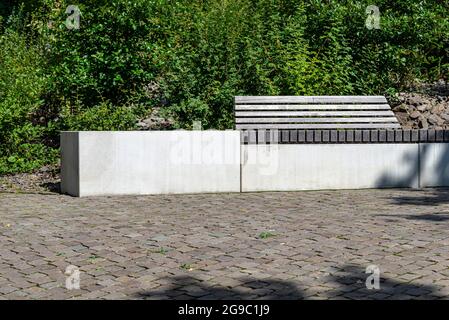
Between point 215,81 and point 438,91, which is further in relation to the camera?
point 438,91

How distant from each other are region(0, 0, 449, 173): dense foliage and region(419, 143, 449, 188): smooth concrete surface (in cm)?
249

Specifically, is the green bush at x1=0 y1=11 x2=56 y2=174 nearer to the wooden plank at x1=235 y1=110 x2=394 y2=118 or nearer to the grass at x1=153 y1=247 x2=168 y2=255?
the wooden plank at x1=235 y1=110 x2=394 y2=118

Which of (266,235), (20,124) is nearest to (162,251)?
(266,235)

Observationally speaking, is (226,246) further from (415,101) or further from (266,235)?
(415,101)

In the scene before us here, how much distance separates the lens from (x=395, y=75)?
1341 centimetres

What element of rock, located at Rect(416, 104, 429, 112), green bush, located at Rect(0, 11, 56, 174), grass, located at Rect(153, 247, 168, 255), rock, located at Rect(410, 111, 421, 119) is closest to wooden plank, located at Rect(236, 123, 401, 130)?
rock, located at Rect(410, 111, 421, 119)

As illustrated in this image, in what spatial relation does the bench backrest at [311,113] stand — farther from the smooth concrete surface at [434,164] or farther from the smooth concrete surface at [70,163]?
the smooth concrete surface at [70,163]

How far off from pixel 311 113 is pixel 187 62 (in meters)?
2.73

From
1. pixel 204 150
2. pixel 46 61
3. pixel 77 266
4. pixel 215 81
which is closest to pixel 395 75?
pixel 215 81

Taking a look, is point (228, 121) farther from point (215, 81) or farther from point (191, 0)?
point (191, 0)

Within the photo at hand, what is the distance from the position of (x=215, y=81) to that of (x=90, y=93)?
2455 millimetres

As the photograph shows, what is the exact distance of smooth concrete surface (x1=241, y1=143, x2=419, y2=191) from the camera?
934 centimetres

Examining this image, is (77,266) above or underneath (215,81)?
underneath

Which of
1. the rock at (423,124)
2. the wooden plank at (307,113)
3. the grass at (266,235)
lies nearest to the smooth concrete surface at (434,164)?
the wooden plank at (307,113)
